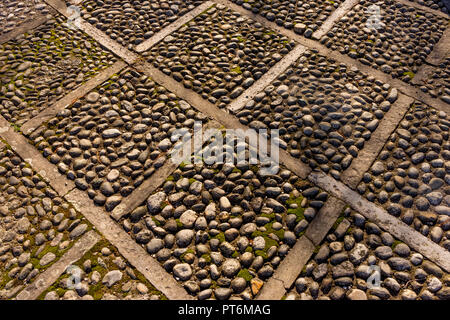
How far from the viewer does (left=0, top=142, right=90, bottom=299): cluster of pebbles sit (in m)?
3.08

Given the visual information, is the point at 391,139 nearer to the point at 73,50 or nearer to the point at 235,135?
the point at 235,135

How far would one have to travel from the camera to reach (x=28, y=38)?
5.12 m

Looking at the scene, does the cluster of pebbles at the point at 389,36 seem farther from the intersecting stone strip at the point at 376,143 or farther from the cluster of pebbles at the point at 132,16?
the cluster of pebbles at the point at 132,16

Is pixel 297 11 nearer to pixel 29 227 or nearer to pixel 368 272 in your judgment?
pixel 368 272

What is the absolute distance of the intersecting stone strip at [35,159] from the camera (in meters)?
3.63

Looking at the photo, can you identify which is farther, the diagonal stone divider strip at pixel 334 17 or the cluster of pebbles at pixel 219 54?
the diagonal stone divider strip at pixel 334 17

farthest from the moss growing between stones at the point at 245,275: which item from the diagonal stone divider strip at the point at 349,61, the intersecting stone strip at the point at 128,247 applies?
the diagonal stone divider strip at the point at 349,61

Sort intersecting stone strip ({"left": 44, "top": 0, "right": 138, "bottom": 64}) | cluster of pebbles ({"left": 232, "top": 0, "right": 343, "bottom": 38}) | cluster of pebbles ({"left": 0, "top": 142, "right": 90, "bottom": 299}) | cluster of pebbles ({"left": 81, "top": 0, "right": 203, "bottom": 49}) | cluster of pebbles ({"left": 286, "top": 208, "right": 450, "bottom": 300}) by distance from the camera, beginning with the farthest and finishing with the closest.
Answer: cluster of pebbles ({"left": 81, "top": 0, "right": 203, "bottom": 49})
cluster of pebbles ({"left": 232, "top": 0, "right": 343, "bottom": 38})
intersecting stone strip ({"left": 44, "top": 0, "right": 138, "bottom": 64})
cluster of pebbles ({"left": 0, "top": 142, "right": 90, "bottom": 299})
cluster of pebbles ({"left": 286, "top": 208, "right": 450, "bottom": 300})

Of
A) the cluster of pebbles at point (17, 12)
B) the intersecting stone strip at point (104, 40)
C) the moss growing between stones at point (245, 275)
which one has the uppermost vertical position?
the cluster of pebbles at point (17, 12)

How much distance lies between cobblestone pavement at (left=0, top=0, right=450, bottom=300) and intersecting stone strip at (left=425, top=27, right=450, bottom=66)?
0.09ft

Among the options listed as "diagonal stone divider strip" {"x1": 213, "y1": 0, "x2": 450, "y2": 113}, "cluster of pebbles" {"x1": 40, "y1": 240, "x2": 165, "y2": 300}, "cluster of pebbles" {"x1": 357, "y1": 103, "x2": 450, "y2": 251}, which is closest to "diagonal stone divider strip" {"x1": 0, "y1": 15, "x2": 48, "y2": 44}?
"diagonal stone divider strip" {"x1": 213, "y1": 0, "x2": 450, "y2": 113}

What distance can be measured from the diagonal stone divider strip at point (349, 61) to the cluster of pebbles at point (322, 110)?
4.1 inches

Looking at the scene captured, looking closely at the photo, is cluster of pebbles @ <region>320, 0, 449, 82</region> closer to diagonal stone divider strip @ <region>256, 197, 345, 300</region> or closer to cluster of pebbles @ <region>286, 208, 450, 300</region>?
diagonal stone divider strip @ <region>256, 197, 345, 300</region>

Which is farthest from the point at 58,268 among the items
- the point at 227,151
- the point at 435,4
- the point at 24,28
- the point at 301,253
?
the point at 435,4
